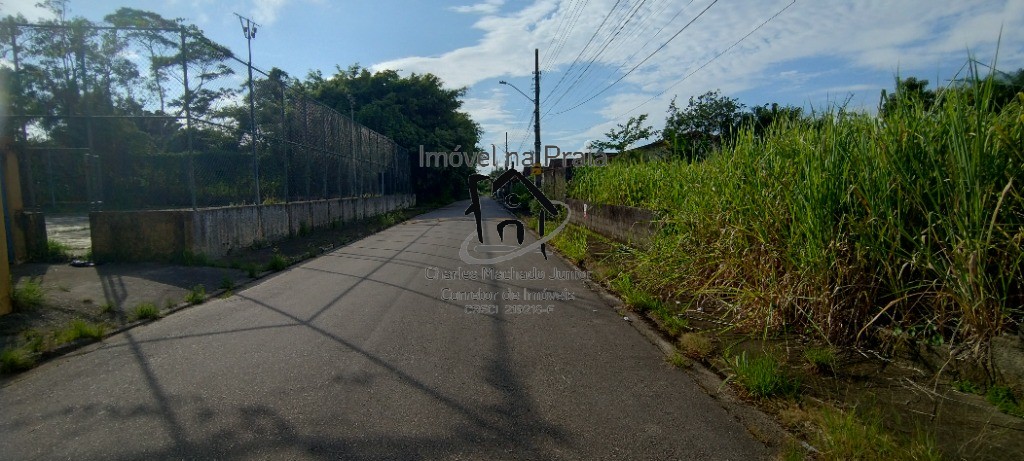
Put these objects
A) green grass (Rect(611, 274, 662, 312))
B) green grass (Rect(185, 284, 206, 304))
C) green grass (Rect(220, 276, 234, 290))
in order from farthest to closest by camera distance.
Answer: green grass (Rect(220, 276, 234, 290)) < green grass (Rect(185, 284, 206, 304)) < green grass (Rect(611, 274, 662, 312))

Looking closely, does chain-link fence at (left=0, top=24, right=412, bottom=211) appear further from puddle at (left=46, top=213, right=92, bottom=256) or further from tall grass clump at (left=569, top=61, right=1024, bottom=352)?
tall grass clump at (left=569, top=61, right=1024, bottom=352)

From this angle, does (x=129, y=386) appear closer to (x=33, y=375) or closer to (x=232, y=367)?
(x=232, y=367)

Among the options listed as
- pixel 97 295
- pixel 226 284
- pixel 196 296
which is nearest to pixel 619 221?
pixel 226 284

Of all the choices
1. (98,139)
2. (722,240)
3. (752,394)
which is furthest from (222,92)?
(752,394)

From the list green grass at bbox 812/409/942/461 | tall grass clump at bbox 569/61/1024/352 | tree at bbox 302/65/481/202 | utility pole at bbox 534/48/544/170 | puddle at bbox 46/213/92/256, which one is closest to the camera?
green grass at bbox 812/409/942/461

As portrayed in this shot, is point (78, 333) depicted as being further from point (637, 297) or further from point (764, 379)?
point (764, 379)

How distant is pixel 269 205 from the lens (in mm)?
13281

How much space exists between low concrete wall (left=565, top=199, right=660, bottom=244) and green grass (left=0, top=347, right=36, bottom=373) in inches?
269

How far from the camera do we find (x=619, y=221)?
1130cm

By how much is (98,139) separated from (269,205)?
3.61 meters

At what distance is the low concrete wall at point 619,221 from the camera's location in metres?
8.76

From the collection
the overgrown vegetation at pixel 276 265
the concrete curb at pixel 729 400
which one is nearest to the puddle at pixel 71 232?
the overgrown vegetation at pixel 276 265

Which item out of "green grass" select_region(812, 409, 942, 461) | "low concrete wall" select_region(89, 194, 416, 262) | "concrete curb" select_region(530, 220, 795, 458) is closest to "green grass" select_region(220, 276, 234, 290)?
"low concrete wall" select_region(89, 194, 416, 262)

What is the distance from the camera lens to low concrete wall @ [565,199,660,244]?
8.76 metres
